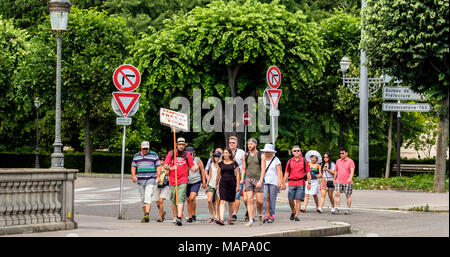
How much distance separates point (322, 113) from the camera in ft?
145

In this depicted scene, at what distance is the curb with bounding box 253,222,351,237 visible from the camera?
44.0 feet

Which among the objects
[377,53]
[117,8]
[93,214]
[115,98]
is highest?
[117,8]

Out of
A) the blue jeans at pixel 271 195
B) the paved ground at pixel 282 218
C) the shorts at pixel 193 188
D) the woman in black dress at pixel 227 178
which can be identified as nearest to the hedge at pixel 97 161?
the paved ground at pixel 282 218

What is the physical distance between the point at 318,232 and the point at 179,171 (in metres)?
3.79

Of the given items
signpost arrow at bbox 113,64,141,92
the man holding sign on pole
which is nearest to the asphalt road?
the man holding sign on pole

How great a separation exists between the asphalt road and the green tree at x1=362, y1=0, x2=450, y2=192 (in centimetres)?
259

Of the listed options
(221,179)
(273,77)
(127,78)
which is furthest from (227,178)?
(273,77)

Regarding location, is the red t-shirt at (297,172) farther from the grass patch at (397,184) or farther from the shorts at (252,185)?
the grass patch at (397,184)

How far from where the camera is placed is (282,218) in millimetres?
18641

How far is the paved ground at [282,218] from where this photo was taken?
45.6ft

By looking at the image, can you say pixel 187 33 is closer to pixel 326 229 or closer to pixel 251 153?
pixel 251 153

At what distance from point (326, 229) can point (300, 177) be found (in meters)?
4.27

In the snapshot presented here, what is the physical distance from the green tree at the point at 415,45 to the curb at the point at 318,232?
1037cm
